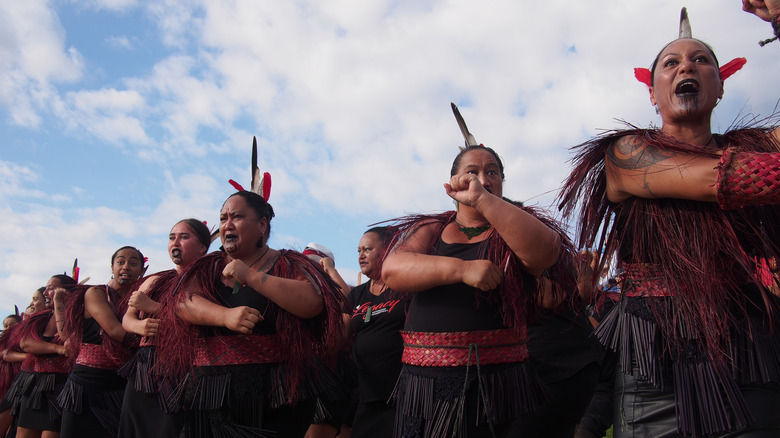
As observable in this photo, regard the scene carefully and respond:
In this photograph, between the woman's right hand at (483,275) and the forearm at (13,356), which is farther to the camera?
the forearm at (13,356)

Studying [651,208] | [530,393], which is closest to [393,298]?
[530,393]

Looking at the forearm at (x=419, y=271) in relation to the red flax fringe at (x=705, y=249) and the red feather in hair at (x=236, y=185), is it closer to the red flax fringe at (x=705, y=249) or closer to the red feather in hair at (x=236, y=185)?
the red flax fringe at (x=705, y=249)

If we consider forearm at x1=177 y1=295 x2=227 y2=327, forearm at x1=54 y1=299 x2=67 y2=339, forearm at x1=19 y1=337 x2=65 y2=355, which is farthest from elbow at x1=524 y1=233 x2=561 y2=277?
forearm at x1=19 y1=337 x2=65 y2=355

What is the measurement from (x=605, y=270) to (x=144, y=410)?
11.7ft

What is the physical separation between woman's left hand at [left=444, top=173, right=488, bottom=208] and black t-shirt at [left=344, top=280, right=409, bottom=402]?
167 cm

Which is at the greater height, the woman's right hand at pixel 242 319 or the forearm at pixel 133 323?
the forearm at pixel 133 323

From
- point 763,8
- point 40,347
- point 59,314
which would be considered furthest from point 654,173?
point 40,347

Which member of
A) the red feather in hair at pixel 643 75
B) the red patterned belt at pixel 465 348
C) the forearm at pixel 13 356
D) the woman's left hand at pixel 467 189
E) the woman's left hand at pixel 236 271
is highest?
the red feather in hair at pixel 643 75

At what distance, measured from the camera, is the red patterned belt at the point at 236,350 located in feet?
12.5

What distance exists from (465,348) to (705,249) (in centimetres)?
110

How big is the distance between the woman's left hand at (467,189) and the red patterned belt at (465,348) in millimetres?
624

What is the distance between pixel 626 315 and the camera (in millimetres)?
2512

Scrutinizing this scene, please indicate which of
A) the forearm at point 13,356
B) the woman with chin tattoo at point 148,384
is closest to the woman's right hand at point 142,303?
the woman with chin tattoo at point 148,384

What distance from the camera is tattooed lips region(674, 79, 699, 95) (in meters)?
2.52
